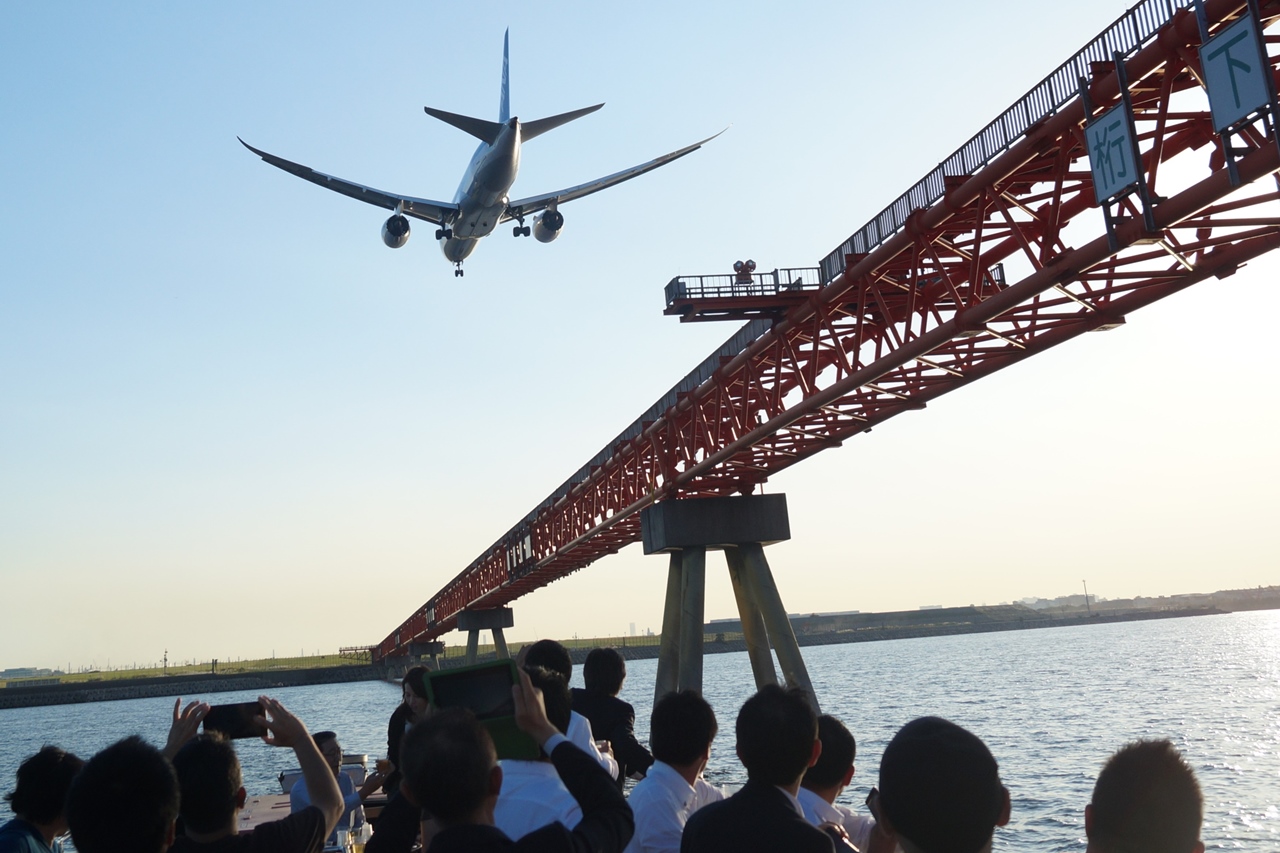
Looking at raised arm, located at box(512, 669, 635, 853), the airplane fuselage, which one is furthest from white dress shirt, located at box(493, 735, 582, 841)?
the airplane fuselage

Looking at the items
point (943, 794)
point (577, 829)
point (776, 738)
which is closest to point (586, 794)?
point (577, 829)

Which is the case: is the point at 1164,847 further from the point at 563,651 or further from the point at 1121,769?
the point at 563,651

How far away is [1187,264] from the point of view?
691 inches

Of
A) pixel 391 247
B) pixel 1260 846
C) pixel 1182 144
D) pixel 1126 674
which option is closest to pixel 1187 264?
pixel 1182 144

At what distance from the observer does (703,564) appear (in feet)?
123

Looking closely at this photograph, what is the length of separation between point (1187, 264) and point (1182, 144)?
1.89 m

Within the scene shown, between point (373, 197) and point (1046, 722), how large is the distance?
124ft

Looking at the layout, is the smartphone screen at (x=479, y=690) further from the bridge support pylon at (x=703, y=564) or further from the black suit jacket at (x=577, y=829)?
the bridge support pylon at (x=703, y=564)

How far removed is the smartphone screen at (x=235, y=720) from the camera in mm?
5621

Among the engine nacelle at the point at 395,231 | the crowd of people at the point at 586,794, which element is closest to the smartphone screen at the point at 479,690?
the crowd of people at the point at 586,794

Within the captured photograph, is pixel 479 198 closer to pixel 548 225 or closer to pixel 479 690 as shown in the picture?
pixel 548 225

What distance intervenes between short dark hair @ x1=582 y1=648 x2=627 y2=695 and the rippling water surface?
5644mm

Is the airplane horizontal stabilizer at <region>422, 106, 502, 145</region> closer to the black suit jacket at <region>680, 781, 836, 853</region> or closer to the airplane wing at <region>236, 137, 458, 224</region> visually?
the airplane wing at <region>236, 137, 458, 224</region>

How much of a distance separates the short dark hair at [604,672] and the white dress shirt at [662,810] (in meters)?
2.67
